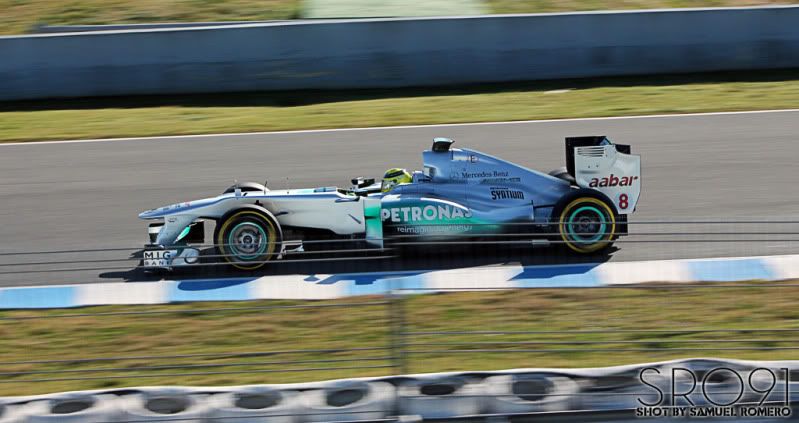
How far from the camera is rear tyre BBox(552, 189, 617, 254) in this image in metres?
9.27

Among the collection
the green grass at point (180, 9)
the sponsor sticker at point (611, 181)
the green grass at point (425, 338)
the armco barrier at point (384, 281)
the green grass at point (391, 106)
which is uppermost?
the green grass at point (180, 9)

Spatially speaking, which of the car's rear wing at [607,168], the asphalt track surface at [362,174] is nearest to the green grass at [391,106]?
the asphalt track surface at [362,174]

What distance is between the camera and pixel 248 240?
9.21m

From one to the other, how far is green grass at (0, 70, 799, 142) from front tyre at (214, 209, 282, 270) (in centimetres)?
516

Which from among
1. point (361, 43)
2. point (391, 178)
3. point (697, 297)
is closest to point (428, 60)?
point (361, 43)

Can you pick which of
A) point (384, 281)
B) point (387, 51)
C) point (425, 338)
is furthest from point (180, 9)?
point (425, 338)

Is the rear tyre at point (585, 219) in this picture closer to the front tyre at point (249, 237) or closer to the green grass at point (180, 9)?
the front tyre at point (249, 237)

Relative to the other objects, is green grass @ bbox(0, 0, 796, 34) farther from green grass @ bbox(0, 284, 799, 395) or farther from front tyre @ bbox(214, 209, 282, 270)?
green grass @ bbox(0, 284, 799, 395)

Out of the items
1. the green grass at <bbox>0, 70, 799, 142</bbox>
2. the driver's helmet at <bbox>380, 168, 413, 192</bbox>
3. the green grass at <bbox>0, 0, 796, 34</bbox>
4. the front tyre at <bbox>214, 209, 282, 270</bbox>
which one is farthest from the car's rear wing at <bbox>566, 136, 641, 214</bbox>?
the green grass at <bbox>0, 0, 796, 34</bbox>

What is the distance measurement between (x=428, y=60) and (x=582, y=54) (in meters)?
2.47

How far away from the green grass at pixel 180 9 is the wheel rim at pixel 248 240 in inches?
383

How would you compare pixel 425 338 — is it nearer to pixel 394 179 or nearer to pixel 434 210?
pixel 434 210

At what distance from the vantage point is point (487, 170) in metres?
9.41

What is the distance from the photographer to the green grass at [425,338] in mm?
5973
